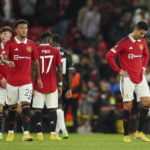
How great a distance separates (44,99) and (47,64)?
769 mm

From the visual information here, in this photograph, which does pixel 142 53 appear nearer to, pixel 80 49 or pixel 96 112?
pixel 96 112

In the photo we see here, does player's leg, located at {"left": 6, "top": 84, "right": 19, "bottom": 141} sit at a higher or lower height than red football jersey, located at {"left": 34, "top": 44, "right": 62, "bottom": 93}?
Result: lower

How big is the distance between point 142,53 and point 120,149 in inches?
121

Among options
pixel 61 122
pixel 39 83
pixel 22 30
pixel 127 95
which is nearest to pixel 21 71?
pixel 39 83

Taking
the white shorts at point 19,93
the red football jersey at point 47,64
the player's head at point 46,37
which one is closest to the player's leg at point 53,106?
the red football jersey at point 47,64

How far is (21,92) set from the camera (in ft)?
46.3

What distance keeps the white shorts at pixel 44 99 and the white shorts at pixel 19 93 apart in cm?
71

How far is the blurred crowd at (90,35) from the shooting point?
21.1 m

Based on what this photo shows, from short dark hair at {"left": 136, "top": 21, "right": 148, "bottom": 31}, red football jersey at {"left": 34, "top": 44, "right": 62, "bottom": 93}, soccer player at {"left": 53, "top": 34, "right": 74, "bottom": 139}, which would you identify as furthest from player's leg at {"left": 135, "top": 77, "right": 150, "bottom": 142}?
soccer player at {"left": 53, "top": 34, "right": 74, "bottom": 139}

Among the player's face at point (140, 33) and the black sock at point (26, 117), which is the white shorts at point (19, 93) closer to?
the black sock at point (26, 117)

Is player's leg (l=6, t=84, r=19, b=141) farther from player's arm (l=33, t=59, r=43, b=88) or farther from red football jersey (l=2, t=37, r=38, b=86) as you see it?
player's arm (l=33, t=59, r=43, b=88)

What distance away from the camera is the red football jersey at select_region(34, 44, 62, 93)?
589 inches

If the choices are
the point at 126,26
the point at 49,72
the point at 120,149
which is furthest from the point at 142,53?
the point at 126,26

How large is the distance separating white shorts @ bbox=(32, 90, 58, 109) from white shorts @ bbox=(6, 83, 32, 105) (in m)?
0.71
